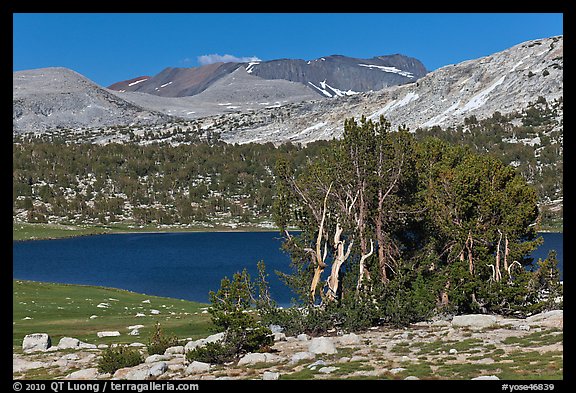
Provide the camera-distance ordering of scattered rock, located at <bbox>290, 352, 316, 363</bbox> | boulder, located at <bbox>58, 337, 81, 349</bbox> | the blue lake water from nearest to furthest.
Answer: scattered rock, located at <bbox>290, 352, 316, 363</bbox>
boulder, located at <bbox>58, 337, 81, 349</bbox>
the blue lake water

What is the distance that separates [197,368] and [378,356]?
6699 mm

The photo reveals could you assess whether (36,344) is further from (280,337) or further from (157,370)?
(280,337)

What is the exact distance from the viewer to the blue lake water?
74.9m

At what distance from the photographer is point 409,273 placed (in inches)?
1299

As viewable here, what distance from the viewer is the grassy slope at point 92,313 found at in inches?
1377

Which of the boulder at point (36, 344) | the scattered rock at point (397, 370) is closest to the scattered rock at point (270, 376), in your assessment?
the scattered rock at point (397, 370)

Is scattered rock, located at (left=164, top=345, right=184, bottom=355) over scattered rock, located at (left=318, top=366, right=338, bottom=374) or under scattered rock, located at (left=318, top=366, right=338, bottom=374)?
under

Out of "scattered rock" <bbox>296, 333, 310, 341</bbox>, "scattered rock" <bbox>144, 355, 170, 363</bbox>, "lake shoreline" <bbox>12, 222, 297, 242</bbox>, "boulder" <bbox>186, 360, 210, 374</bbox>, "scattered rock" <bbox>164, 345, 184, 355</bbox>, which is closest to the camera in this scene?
"boulder" <bbox>186, 360, 210, 374</bbox>

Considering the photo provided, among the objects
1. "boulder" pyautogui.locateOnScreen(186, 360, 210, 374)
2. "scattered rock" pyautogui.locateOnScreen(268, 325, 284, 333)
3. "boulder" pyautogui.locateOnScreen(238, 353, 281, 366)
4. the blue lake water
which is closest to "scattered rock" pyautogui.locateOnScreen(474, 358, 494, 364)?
"boulder" pyautogui.locateOnScreen(238, 353, 281, 366)

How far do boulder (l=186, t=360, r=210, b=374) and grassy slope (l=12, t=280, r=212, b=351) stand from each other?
32.1 ft

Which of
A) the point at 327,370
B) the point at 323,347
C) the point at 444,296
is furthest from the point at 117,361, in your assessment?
the point at 444,296

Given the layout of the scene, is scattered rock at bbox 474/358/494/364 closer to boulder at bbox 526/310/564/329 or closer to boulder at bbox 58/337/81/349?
boulder at bbox 526/310/564/329
